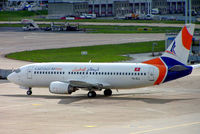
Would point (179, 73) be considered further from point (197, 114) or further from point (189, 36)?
point (197, 114)

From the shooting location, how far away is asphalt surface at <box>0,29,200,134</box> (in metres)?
33.5

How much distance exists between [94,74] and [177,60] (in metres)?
9.02

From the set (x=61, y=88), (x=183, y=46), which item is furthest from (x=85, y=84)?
(x=183, y=46)

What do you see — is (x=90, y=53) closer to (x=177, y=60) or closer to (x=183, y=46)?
(x=177, y=60)

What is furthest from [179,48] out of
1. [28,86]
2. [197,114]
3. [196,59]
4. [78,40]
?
[78,40]

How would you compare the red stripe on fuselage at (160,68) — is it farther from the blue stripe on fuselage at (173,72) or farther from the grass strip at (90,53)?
the grass strip at (90,53)

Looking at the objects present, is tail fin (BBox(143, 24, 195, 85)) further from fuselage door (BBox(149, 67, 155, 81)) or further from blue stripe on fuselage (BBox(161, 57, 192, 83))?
fuselage door (BBox(149, 67, 155, 81))

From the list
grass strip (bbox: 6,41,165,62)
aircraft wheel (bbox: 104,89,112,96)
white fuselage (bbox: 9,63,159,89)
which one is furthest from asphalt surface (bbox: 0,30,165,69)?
aircraft wheel (bbox: 104,89,112,96)

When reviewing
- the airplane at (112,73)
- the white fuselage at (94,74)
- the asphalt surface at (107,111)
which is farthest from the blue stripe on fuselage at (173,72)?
the asphalt surface at (107,111)

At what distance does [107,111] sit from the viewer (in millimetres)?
41062

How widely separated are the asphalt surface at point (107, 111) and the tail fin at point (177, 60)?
8.65ft

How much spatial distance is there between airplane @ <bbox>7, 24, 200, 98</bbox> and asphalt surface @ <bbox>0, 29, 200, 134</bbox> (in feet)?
5.01

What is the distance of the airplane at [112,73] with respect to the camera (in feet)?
153

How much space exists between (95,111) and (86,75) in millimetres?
8741
